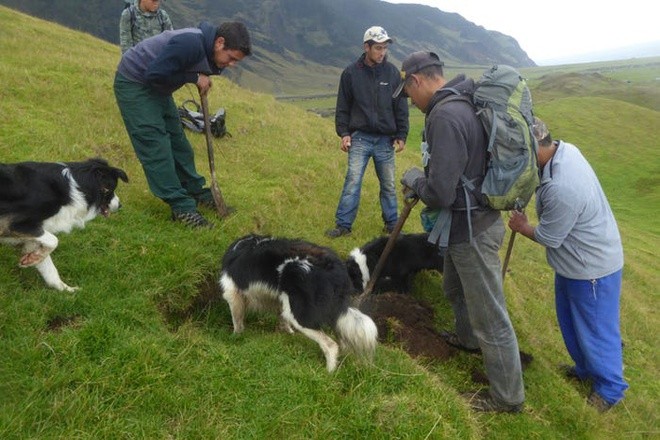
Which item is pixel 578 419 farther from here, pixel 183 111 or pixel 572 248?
pixel 183 111

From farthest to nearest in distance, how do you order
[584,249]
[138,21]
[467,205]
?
[138,21] < [584,249] < [467,205]

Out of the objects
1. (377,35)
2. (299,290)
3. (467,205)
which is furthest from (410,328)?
(377,35)

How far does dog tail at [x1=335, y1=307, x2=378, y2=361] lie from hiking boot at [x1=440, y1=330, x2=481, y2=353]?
1.87 metres

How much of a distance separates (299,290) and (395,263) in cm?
313

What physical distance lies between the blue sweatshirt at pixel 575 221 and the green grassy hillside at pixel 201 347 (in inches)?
64.1

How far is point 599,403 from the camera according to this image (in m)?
5.68

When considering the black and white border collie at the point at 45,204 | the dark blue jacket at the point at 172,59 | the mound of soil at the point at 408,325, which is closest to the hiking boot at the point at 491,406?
the mound of soil at the point at 408,325

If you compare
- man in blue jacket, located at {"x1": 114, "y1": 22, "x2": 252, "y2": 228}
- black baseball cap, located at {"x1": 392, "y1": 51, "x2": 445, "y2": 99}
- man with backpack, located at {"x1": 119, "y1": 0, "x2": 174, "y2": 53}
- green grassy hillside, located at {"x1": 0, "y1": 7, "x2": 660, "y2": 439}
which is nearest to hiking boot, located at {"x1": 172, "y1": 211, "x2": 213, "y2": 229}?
man in blue jacket, located at {"x1": 114, "y1": 22, "x2": 252, "y2": 228}

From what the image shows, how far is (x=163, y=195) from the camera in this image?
21.3ft

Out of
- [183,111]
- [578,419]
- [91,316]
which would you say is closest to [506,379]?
[578,419]

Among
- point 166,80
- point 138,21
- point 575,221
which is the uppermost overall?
point 138,21

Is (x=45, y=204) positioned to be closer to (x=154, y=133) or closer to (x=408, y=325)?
(x=154, y=133)

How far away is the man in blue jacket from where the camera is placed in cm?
579

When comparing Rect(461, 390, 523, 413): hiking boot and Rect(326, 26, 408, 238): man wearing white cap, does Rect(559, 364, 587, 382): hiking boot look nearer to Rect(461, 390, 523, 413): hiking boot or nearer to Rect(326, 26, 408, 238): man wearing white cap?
Rect(461, 390, 523, 413): hiking boot
